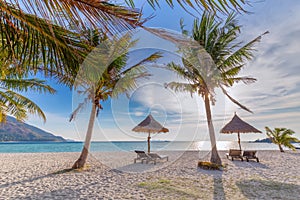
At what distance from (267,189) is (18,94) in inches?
336

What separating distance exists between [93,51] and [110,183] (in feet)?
14.9

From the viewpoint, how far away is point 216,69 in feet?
25.3

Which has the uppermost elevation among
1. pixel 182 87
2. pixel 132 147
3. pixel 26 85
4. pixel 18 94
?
pixel 182 87

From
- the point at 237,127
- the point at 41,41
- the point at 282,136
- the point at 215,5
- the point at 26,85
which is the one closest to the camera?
the point at 215,5

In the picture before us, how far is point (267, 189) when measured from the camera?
468cm

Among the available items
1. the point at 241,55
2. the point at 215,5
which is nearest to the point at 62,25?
the point at 215,5

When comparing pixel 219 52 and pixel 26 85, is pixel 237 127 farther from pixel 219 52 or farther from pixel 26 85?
pixel 26 85

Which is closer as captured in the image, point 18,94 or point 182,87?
point 18,94

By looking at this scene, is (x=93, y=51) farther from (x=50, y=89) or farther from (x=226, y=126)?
(x=226, y=126)

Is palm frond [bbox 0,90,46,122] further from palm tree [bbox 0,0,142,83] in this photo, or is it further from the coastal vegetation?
palm tree [bbox 0,0,142,83]

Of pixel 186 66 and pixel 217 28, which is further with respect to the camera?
pixel 186 66

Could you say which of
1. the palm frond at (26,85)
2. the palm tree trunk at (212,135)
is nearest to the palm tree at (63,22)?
the palm frond at (26,85)

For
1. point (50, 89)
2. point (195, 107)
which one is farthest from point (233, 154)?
point (50, 89)

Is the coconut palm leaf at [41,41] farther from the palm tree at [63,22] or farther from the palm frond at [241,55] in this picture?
the palm frond at [241,55]
